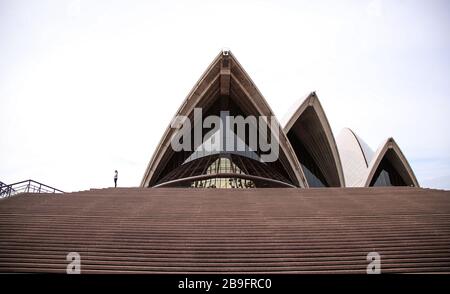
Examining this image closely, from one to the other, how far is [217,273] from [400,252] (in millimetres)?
3281

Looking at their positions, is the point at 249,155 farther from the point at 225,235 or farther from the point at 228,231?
the point at 225,235

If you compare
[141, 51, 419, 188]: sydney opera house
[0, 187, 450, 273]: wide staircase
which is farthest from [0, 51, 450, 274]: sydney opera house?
[141, 51, 419, 188]: sydney opera house

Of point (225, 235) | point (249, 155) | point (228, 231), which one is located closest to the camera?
point (225, 235)

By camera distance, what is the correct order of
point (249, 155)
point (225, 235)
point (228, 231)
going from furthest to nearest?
point (249, 155), point (228, 231), point (225, 235)

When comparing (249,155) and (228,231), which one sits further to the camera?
(249,155)

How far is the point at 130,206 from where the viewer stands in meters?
6.74

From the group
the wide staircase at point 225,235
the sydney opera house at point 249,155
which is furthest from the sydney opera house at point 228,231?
the sydney opera house at point 249,155

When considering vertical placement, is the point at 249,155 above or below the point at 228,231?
above

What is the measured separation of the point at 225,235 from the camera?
15.7 ft

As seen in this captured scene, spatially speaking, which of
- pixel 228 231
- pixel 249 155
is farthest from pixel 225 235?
pixel 249 155

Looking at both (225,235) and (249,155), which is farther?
(249,155)

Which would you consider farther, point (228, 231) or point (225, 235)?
point (228, 231)

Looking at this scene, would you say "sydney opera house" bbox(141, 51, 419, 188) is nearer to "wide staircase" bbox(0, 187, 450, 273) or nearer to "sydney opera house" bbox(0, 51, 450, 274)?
"sydney opera house" bbox(0, 51, 450, 274)

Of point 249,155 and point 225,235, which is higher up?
point 249,155
